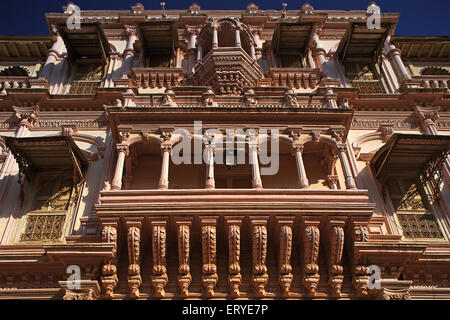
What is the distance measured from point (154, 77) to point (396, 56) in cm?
928

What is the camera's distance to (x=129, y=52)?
1652 centimetres

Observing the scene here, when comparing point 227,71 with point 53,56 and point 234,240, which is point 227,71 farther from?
point 234,240

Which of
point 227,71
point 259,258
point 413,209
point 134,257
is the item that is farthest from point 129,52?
point 413,209

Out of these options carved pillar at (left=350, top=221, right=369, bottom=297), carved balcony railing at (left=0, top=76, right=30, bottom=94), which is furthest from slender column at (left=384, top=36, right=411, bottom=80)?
carved balcony railing at (left=0, top=76, right=30, bottom=94)

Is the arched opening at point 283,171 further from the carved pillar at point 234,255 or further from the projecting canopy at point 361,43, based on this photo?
the projecting canopy at point 361,43

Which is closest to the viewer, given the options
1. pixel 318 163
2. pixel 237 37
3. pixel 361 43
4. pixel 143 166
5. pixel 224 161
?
pixel 224 161

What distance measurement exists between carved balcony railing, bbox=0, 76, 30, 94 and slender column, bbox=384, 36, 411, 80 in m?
13.3

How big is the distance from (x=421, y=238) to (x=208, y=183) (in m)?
5.57

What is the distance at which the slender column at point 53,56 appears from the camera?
1555 centimetres

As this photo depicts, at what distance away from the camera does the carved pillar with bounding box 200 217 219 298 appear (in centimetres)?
A: 895

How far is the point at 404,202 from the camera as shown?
38.4 ft
